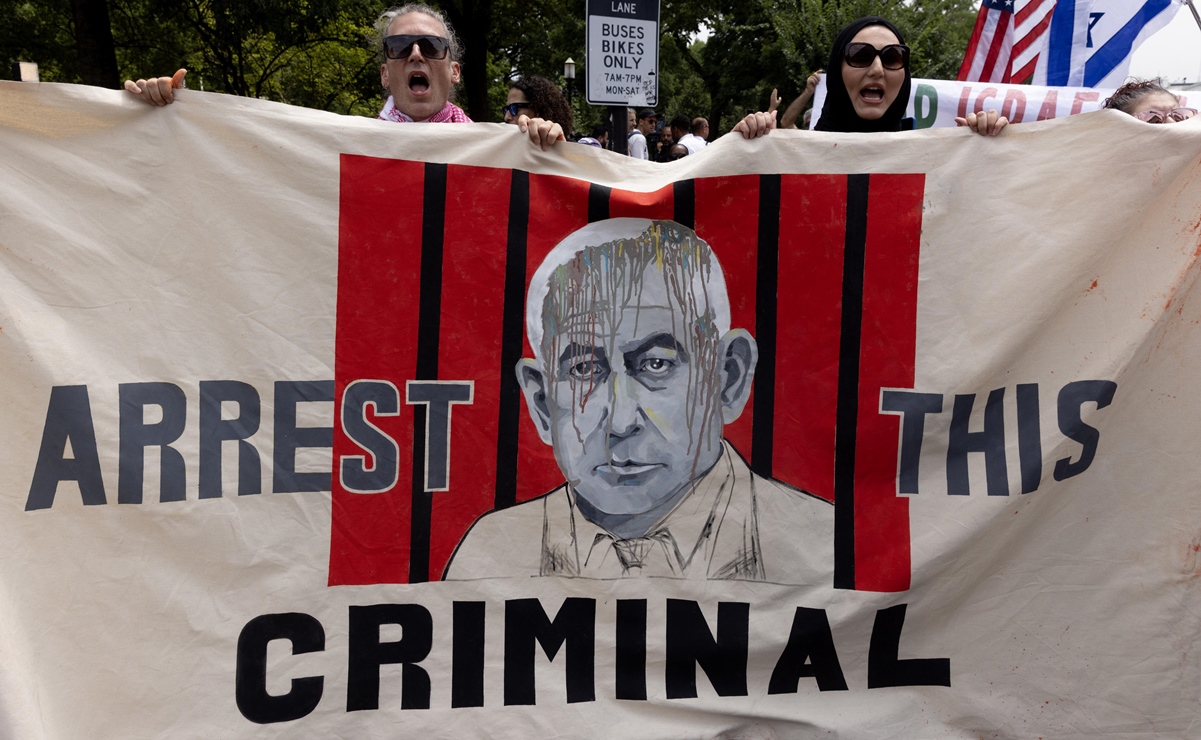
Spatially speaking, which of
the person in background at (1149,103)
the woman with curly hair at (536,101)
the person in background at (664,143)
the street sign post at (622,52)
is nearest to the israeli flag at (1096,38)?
the person in background at (1149,103)

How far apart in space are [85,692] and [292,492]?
62 centimetres

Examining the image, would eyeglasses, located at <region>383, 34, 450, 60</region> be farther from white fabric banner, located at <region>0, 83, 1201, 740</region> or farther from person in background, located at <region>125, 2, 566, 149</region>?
white fabric banner, located at <region>0, 83, 1201, 740</region>

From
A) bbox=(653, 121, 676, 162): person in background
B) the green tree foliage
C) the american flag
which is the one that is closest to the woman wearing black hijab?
the american flag

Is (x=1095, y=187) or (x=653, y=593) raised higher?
(x=1095, y=187)

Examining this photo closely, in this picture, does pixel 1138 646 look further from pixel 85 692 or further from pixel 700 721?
pixel 85 692

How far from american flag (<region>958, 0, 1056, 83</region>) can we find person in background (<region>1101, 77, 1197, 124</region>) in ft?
5.34

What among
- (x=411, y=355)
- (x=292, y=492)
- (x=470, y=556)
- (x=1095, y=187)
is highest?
(x=1095, y=187)

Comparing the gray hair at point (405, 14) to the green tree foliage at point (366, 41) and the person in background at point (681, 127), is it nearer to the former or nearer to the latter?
the green tree foliage at point (366, 41)

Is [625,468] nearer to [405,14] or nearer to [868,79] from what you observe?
[868,79]

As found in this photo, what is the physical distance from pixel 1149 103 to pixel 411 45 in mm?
2178

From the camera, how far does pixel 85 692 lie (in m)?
2.25

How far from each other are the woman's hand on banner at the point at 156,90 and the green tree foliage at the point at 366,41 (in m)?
4.34

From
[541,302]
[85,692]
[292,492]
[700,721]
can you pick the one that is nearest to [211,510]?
[292,492]

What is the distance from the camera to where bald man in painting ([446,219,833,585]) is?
2555 mm
